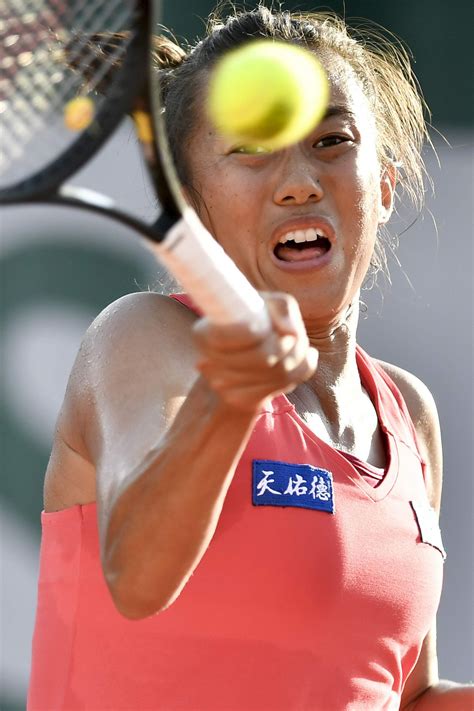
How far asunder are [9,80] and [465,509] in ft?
8.12

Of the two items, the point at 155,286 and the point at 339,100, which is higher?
the point at 339,100

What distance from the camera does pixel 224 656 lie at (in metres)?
1.62

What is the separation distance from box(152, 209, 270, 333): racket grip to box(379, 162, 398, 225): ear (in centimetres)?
111

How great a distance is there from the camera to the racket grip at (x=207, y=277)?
3.80 feet

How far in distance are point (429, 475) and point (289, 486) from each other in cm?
58

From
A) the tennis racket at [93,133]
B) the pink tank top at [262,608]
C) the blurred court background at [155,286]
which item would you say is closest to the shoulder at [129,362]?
the pink tank top at [262,608]

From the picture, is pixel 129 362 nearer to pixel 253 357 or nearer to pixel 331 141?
pixel 253 357

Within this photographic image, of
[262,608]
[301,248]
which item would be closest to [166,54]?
[301,248]

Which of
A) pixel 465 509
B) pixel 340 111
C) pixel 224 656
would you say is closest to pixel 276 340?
pixel 224 656

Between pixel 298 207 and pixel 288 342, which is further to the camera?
pixel 298 207

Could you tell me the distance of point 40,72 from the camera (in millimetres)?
1418

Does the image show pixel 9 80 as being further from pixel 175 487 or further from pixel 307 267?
pixel 307 267

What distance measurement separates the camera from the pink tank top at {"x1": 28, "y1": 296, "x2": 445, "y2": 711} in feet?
5.32

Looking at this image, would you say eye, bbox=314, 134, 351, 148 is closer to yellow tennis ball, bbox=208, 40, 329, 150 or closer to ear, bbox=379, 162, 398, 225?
ear, bbox=379, 162, 398, 225
